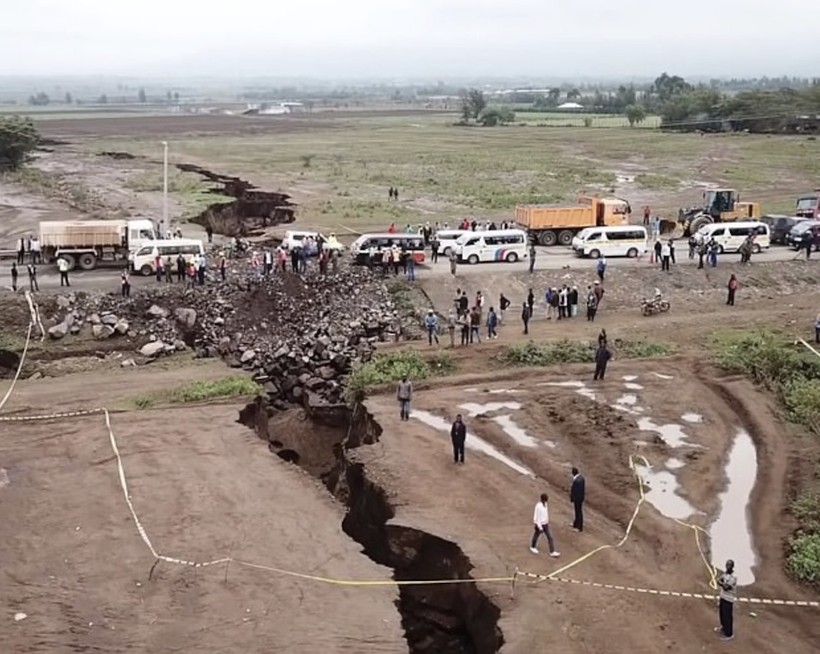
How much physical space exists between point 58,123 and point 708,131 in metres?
108

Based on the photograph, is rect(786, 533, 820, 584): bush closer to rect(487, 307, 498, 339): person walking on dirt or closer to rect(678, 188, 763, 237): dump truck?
rect(487, 307, 498, 339): person walking on dirt

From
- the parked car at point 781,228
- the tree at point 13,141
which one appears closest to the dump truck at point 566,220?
the parked car at point 781,228

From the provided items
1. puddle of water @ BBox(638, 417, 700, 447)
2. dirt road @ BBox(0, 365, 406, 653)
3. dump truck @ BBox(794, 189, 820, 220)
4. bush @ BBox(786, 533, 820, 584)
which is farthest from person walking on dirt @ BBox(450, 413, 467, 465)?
dump truck @ BBox(794, 189, 820, 220)

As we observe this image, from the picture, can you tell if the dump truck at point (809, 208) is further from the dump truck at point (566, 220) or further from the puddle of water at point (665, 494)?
the puddle of water at point (665, 494)

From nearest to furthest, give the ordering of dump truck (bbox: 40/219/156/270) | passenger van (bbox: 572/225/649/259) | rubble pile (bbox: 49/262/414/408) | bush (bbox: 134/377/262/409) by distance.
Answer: bush (bbox: 134/377/262/409), rubble pile (bbox: 49/262/414/408), dump truck (bbox: 40/219/156/270), passenger van (bbox: 572/225/649/259)

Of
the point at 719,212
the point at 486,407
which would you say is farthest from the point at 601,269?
the point at 486,407

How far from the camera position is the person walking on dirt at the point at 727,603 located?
1580 cm

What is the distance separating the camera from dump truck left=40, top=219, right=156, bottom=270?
4088cm

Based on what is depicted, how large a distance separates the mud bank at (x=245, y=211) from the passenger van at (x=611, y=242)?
19.2m

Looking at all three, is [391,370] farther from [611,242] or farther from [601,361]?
[611,242]

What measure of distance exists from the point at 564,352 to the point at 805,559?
13236 mm

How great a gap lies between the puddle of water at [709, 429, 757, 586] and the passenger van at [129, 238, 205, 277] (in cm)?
2379

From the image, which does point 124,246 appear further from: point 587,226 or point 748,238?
point 748,238

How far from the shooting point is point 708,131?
123 meters
